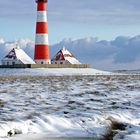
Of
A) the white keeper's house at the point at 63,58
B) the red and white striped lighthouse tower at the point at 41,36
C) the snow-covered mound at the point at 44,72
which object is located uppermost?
the red and white striped lighthouse tower at the point at 41,36

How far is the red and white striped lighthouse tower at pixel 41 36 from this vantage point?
5862cm

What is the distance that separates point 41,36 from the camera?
58.8 meters

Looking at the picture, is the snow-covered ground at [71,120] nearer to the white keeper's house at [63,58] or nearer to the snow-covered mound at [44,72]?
the snow-covered mound at [44,72]

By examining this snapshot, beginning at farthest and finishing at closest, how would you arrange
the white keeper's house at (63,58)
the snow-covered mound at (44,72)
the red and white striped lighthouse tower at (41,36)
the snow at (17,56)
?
1. the white keeper's house at (63,58)
2. the snow at (17,56)
3. the snow-covered mound at (44,72)
4. the red and white striped lighthouse tower at (41,36)

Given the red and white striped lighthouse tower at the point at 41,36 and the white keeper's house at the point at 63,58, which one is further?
the white keeper's house at the point at 63,58

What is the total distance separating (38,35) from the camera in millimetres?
58938

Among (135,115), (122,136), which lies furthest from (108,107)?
(122,136)

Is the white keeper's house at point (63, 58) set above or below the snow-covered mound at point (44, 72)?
above

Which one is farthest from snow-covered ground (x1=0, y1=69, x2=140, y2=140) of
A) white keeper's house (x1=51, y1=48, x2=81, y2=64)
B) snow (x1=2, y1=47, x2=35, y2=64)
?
white keeper's house (x1=51, y1=48, x2=81, y2=64)

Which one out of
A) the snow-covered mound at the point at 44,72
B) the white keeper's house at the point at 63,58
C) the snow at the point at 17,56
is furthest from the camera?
the white keeper's house at the point at 63,58

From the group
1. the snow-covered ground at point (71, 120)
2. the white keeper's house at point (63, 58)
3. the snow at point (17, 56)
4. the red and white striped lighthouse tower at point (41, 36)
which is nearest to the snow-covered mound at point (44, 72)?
the red and white striped lighthouse tower at point (41, 36)

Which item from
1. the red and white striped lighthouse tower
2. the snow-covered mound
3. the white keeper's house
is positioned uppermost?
the red and white striped lighthouse tower

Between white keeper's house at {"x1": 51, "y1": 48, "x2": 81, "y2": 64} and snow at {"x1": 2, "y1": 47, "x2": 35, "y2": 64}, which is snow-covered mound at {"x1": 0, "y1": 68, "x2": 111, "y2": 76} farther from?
white keeper's house at {"x1": 51, "y1": 48, "x2": 81, "y2": 64}

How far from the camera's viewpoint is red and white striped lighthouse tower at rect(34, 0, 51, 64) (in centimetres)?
5862
